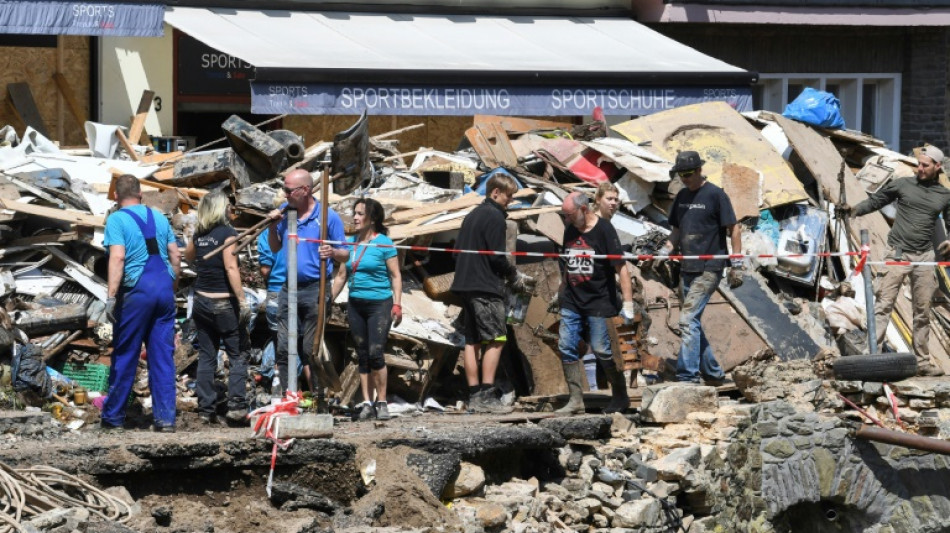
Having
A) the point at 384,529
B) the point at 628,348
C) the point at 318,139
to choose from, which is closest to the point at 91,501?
the point at 384,529

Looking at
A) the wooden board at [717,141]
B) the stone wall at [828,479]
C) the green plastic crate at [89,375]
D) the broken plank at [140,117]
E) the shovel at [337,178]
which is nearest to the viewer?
the shovel at [337,178]

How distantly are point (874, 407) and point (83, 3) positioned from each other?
885cm

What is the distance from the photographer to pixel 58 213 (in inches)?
545

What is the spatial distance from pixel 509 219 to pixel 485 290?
5.60 ft

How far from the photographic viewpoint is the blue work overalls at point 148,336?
11375mm

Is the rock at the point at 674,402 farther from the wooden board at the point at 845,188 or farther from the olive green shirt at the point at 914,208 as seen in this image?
the wooden board at the point at 845,188

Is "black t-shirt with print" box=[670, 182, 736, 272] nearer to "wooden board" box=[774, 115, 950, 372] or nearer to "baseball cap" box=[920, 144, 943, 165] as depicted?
"baseball cap" box=[920, 144, 943, 165]

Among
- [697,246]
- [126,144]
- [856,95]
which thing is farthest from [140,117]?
[856,95]

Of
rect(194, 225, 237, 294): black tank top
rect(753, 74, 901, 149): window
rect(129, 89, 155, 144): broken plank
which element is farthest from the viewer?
rect(753, 74, 901, 149): window

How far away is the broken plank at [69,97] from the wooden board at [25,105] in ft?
1.28

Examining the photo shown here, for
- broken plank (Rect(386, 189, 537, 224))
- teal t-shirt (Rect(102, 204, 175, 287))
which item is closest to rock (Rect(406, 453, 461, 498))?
teal t-shirt (Rect(102, 204, 175, 287))

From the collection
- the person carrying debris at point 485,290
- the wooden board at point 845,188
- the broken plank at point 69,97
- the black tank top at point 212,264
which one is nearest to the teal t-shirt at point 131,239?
the black tank top at point 212,264

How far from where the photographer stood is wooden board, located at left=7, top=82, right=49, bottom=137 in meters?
16.8

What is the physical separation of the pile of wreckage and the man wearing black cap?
1.87 feet
